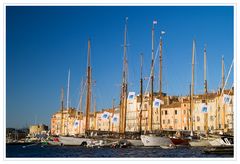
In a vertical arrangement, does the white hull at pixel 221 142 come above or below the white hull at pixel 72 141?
above

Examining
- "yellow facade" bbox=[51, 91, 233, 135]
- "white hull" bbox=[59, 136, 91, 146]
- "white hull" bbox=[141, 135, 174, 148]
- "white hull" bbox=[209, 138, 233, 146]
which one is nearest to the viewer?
"white hull" bbox=[209, 138, 233, 146]

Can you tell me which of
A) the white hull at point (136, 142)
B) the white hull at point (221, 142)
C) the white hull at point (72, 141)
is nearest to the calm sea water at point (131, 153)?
the white hull at point (221, 142)

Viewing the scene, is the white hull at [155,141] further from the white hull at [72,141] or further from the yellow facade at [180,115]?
the yellow facade at [180,115]

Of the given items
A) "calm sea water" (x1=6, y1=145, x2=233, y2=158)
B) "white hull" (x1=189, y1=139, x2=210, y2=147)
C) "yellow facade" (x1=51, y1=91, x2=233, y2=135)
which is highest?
"yellow facade" (x1=51, y1=91, x2=233, y2=135)

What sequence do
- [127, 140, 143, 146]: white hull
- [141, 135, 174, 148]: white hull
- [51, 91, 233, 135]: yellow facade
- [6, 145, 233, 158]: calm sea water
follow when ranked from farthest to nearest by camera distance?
[51, 91, 233, 135]: yellow facade → [127, 140, 143, 146]: white hull → [141, 135, 174, 148]: white hull → [6, 145, 233, 158]: calm sea water

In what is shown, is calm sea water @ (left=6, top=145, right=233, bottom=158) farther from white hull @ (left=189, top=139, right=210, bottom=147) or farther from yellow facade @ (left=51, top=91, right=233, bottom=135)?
yellow facade @ (left=51, top=91, right=233, bottom=135)

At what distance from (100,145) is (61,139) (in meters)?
5.82

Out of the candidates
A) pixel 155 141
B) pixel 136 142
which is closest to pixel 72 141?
pixel 136 142

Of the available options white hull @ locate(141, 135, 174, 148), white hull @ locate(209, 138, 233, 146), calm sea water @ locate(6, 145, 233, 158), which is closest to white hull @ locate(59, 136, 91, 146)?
white hull @ locate(141, 135, 174, 148)

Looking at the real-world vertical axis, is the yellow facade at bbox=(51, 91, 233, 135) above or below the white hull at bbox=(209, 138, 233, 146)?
above

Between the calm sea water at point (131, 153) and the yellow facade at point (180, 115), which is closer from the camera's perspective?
the calm sea water at point (131, 153)

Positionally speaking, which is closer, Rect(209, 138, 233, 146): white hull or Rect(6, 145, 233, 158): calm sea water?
Rect(6, 145, 233, 158): calm sea water
